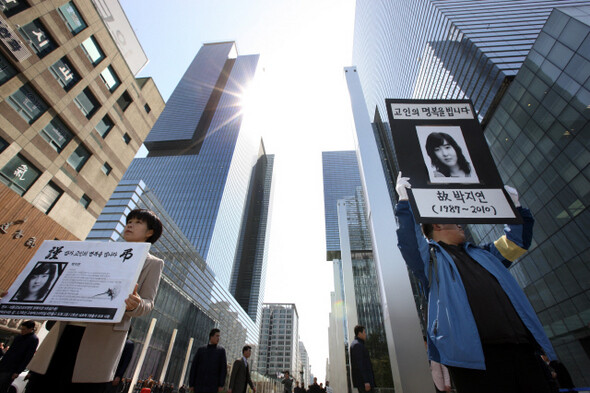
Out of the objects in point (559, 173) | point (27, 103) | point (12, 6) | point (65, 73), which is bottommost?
point (27, 103)

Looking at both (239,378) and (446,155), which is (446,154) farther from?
(239,378)

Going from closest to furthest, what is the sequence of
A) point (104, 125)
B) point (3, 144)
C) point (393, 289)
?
point (393, 289)
point (3, 144)
point (104, 125)

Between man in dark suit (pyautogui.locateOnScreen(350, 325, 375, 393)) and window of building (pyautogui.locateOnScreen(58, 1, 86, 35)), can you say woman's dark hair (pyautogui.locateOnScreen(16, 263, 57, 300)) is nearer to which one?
man in dark suit (pyautogui.locateOnScreen(350, 325, 375, 393))

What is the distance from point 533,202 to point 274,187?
410 feet

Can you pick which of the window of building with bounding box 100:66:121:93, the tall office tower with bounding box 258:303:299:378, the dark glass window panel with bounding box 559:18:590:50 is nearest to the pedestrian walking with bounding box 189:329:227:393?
the window of building with bounding box 100:66:121:93

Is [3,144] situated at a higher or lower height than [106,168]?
lower

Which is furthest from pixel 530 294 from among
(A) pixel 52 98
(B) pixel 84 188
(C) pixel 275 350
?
(C) pixel 275 350

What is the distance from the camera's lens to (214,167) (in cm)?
7950

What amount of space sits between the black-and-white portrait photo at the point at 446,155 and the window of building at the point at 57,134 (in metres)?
19.4

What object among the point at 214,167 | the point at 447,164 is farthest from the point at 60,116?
the point at 214,167

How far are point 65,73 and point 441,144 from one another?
69.4ft

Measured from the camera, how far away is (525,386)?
142 centimetres

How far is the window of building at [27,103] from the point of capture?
A: 12555 millimetres

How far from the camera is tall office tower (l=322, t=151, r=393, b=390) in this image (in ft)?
71.1
